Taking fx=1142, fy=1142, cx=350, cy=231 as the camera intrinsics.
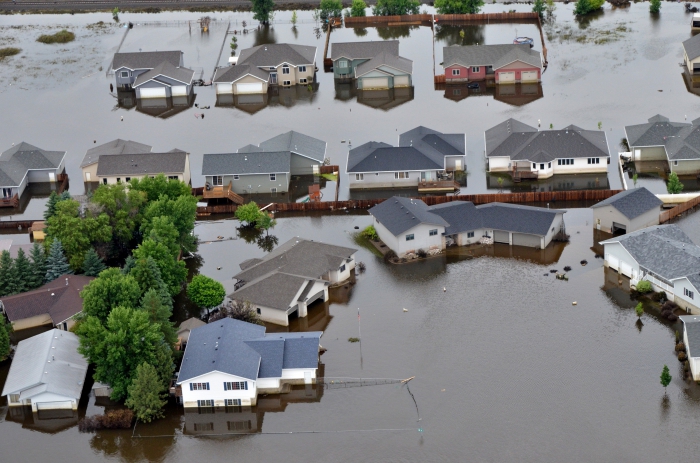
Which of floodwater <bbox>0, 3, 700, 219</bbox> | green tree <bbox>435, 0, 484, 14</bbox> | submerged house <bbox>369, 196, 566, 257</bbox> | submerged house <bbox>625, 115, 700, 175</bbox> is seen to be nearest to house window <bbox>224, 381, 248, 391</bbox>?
submerged house <bbox>369, 196, 566, 257</bbox>

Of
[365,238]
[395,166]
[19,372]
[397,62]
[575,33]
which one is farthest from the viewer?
[575,33]

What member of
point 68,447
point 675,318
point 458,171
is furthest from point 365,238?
point 68,447

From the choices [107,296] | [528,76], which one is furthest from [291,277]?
[528,76]

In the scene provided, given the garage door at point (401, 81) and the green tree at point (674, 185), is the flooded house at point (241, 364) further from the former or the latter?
the garage door at point (401, 81)

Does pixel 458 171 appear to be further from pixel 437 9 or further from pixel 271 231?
pixel 437 9

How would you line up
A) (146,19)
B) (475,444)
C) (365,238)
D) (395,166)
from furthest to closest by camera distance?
(146,19) < (395,166) < (365,238) < (475,444)
